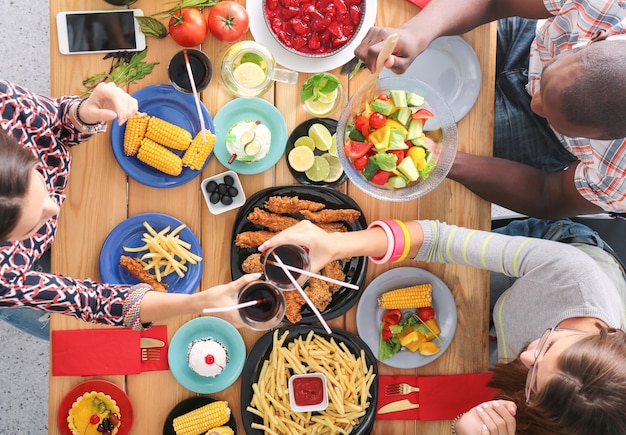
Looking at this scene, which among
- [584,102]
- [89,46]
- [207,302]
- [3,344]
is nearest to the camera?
[584,102]

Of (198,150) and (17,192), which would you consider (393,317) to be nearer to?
(198,150)

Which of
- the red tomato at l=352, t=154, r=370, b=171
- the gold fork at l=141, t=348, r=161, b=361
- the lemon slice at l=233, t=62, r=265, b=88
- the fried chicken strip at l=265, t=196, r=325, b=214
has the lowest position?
the gold fork at l=141, t=348, r=161, b=361

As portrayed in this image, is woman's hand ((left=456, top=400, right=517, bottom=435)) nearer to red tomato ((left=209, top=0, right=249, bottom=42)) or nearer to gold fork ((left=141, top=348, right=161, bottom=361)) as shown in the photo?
gold fork ((left=141, top=348, right=161, bottom=361))

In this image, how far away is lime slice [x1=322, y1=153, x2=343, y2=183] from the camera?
6.92ft

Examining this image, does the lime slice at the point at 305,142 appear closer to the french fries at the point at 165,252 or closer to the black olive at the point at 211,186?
the black olive at the point at 211,186

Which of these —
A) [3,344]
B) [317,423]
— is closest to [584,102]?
[317,423]

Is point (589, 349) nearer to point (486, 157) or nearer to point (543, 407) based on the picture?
point (543, 407)

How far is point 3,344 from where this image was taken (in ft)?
9.92

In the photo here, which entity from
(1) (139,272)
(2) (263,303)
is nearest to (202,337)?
(1) (139,272)

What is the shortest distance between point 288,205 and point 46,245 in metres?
0.84

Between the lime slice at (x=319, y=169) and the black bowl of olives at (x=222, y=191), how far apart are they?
264mm

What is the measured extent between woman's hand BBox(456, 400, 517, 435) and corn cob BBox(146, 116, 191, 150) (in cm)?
134

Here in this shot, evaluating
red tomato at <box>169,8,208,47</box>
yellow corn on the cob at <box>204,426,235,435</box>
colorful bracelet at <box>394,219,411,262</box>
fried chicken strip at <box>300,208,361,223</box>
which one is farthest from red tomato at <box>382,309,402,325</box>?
red tomato at <box>169,8,208,47</box>

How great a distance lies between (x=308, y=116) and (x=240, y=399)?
3.57 ft
